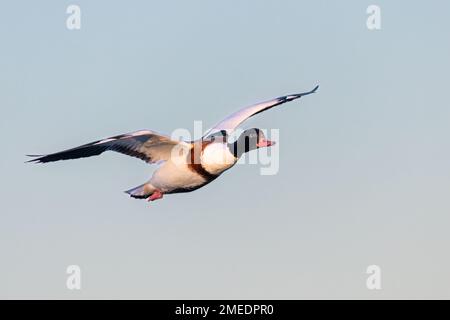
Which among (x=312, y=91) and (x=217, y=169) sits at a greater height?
(x=312, y=91)

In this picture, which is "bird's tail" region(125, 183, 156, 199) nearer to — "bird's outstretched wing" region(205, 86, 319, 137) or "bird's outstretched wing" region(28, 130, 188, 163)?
"bird's outstretched wing" region(28, 130, 188, 163)

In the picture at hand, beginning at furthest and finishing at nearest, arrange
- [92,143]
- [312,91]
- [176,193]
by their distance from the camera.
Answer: [312,91] → [176,193] → [92,143]

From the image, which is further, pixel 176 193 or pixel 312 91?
pixel 312 91

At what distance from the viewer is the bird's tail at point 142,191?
17523mm

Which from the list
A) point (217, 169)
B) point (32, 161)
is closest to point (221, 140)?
point (217, 169)

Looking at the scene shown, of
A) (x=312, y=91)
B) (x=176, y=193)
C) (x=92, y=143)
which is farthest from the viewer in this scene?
(x=312, y=91)

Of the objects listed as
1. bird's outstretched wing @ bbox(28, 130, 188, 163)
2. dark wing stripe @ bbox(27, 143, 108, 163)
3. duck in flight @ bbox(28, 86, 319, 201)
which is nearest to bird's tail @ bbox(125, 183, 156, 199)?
duck in flight @ bbox(28, 86, 319, 201)

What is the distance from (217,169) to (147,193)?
146 cm

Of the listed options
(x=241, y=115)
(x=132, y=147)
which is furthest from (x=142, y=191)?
(x=241, y=115)

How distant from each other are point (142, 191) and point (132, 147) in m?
0.85

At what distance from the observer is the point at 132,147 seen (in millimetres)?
17203

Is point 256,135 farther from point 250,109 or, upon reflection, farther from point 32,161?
point 32,161

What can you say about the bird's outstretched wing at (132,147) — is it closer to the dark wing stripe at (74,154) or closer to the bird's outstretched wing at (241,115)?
the dark wing stripe at (74,154)

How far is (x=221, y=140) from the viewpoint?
17.0 m
